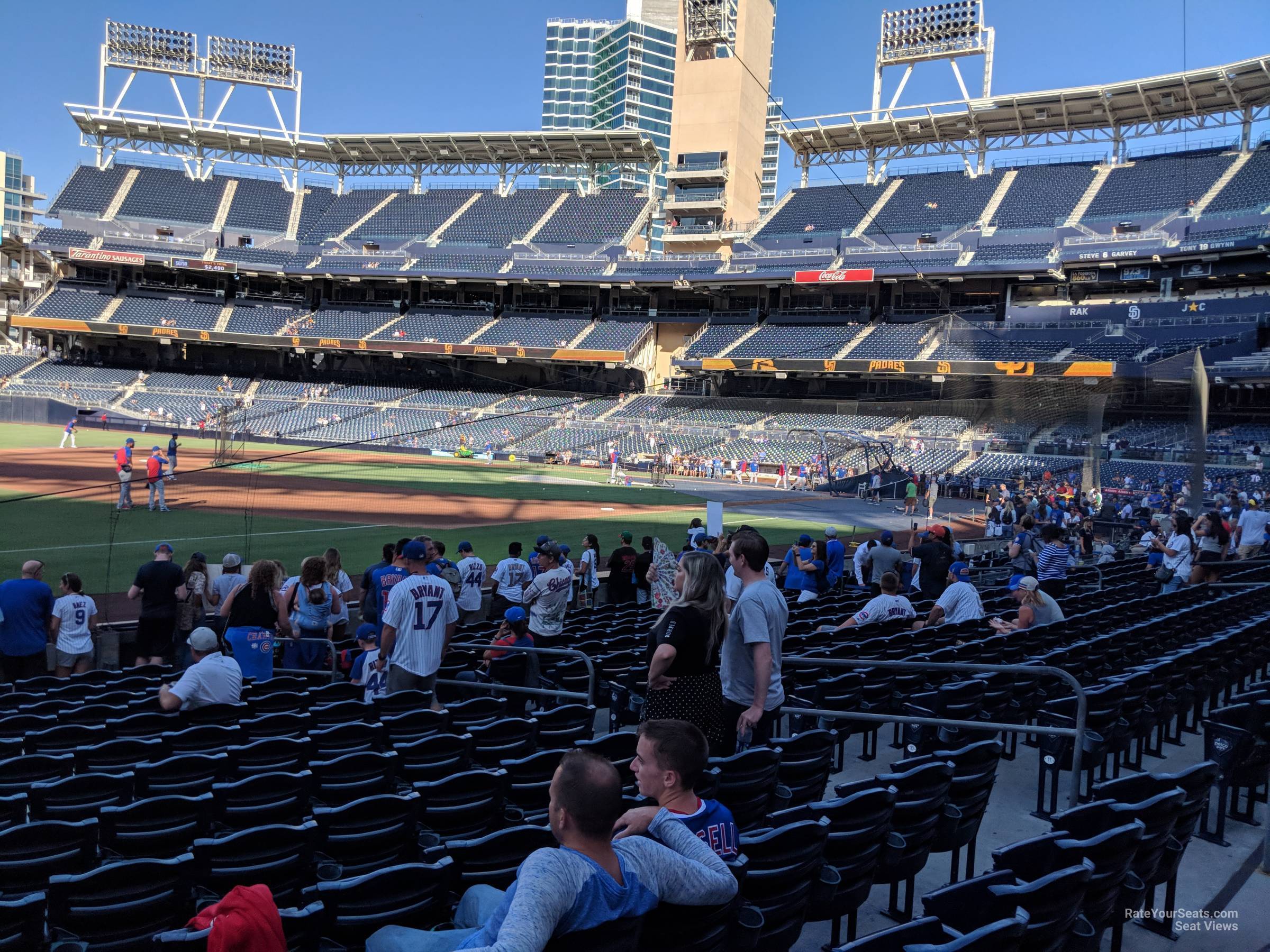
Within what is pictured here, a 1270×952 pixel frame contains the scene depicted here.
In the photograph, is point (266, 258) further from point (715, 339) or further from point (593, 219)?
point (715, 339)

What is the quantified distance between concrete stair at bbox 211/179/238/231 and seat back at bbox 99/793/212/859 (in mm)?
64714

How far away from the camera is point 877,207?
5159 centimetres

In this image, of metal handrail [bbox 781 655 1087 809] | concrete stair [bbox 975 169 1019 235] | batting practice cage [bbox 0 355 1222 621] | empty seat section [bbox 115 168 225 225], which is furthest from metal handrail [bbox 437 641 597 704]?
empty seat section [bbox 115 168 225 225]

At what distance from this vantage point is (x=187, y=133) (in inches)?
2350

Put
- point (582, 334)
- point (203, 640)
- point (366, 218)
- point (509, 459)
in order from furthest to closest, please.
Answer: point (366, 218)
point (582, 334)
point (509, 459)
point (203, 640)

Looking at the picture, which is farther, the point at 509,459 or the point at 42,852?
the point at 509,459

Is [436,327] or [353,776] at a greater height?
[436,327]

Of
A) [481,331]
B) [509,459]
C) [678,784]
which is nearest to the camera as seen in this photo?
[678,784]

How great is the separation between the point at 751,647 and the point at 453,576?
680cm

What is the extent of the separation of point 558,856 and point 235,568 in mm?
8490

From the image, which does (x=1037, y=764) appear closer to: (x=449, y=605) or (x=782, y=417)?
(x=449, y=605)

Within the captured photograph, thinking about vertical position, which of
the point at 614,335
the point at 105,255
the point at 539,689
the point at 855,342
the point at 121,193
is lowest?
the point at 539,689

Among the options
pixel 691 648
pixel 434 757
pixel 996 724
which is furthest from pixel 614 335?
pixel 691 648

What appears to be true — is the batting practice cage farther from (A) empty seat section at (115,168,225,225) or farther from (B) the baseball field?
(A) empty seat section at (115,168,225,225)
